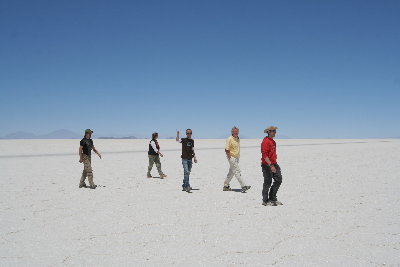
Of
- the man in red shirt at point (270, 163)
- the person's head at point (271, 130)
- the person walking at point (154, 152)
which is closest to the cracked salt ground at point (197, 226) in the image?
the man in red shirt at point (270, 163)

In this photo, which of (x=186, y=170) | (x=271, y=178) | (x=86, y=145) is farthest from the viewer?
(x=86, y=145)

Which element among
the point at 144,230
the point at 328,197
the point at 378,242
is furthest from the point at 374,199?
the point at 144,230

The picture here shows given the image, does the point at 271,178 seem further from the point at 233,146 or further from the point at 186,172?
the point at 186,172

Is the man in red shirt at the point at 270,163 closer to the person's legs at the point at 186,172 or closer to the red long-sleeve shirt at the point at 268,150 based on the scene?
the red long-sleeve shirt at the point at 268,150

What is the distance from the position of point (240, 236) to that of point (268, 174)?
2.63 meters

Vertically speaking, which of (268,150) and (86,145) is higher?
(86,145)

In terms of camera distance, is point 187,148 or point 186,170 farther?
point 187,148

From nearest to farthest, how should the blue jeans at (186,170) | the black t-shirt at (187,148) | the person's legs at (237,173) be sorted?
the person's legs at (237,173)
the blue jeans at (186,170)
the black t-shirt at (187,148)

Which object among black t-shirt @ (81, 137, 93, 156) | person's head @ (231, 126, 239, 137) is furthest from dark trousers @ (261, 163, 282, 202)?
black t-shirt @ (81, 137, 93, 156)

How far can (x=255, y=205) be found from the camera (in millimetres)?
8266

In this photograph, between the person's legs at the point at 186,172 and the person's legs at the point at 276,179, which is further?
the person's legs at the point at 186,172

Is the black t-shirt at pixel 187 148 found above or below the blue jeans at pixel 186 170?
above

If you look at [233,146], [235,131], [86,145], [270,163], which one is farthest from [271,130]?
[86,145]

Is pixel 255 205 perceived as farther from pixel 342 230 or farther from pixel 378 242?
pixel 378 242
